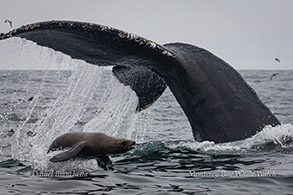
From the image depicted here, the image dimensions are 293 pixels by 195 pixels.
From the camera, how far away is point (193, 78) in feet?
19.9

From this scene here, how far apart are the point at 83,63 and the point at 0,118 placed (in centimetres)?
963

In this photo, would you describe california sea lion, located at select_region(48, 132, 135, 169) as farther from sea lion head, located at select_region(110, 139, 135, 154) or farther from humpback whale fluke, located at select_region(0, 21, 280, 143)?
humpback whale fluke, located at select_region(0, 21, 280, 143)

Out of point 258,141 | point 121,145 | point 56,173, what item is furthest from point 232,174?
point 56,173

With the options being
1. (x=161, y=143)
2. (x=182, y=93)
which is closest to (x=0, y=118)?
(x=161, y=143)

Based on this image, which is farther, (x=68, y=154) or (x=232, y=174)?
(x=68, y=154)

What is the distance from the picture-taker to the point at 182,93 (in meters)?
6.18

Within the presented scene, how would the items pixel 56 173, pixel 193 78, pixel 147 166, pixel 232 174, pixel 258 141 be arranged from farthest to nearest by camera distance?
pixel 147 166, pixel 258 141, pixel 56 173, pixel 193 78, pixel 232 174

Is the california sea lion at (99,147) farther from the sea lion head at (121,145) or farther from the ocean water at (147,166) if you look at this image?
the ocean water at (147,166)

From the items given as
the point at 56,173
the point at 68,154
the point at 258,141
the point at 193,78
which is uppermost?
the point at 193,78

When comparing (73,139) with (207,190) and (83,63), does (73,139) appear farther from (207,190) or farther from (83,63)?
(207,190)

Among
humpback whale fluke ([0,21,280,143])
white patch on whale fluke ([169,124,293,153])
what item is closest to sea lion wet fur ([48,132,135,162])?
humpback whale fluke ([0,21,280,143])

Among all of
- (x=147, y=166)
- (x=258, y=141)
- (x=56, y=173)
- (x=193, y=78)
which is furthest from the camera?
(x=147, y=166)

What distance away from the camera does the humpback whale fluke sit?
18.8 ft

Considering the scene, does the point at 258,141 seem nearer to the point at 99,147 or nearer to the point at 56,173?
the point at 99,147
